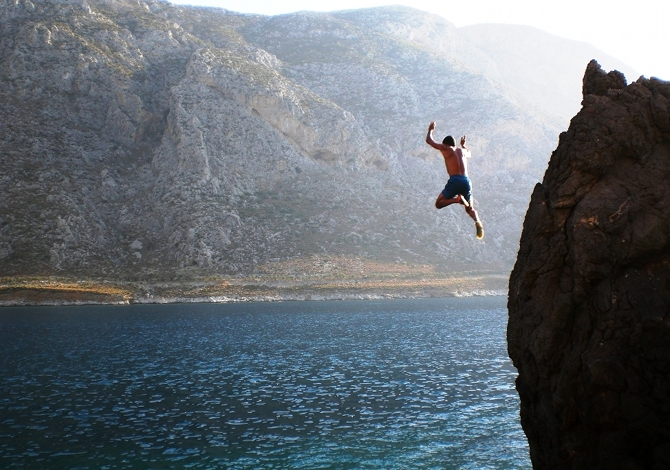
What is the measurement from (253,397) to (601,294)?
24534 millimetres

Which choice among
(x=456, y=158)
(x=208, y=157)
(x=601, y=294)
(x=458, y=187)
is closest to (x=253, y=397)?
(x=458, y=187)

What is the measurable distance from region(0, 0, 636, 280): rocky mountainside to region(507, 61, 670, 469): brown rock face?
92.2 meters

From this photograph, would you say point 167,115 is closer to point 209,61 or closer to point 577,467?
point 209,61

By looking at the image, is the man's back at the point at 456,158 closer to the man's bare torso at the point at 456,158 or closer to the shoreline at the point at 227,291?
the man's bare torso at the point at 456,158

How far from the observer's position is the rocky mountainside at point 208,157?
105 metres

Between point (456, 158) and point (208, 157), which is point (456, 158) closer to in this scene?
point (456, 158)

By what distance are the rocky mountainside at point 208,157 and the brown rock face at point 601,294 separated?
9218 cm

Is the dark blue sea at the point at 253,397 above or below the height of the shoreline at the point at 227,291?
above

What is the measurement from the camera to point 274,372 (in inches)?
1594

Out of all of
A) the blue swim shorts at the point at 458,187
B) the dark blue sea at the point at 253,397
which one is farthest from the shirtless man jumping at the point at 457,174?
the dark blue sea at the point at 253,397

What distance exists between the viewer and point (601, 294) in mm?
12148

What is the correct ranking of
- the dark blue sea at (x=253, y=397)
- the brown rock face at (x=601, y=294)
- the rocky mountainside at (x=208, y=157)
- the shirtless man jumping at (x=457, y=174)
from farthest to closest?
1. the rocky mountainside at (x=208, y=157)
2. the dark blue sea at (x=253, y=397)
3. the shirtless man jumping at (x=457, y=174)
4. the brown rock face at (x=601, y=294)

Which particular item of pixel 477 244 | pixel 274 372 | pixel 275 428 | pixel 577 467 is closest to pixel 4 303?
pixel 274 372

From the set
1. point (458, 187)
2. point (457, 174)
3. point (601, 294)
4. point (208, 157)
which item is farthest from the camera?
point (208, 157)
